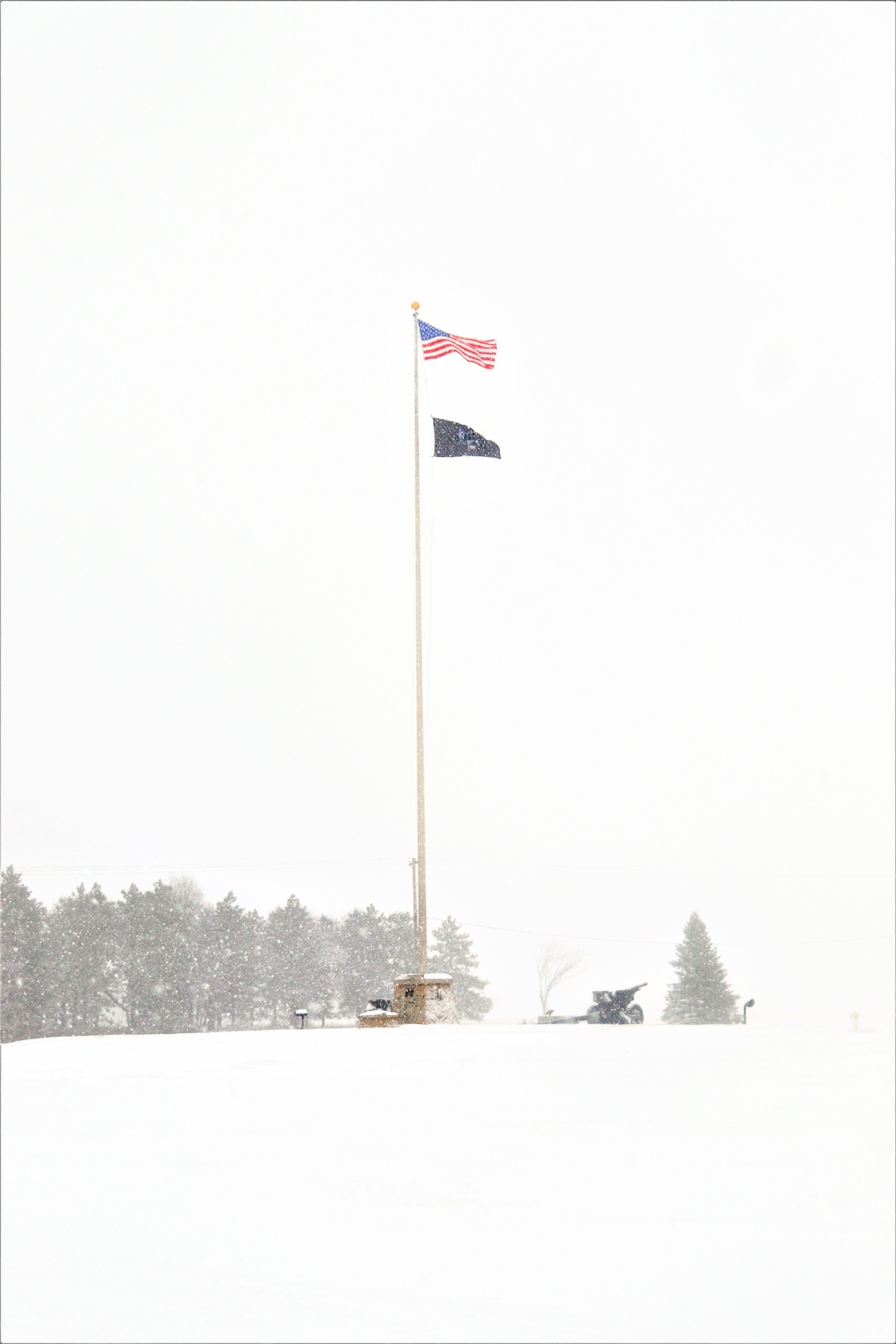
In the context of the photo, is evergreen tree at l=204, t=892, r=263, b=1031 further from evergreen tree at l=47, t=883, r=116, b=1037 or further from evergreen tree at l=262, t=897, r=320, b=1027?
evergreen tree at l=47, t=883, r=116, b=1037

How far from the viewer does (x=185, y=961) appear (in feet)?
153

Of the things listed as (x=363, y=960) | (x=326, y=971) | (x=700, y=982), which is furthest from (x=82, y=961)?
(x=700, y=982)

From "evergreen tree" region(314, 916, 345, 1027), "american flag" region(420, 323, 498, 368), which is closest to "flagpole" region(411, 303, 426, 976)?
"american flag" region(420, 323, 498, 368)

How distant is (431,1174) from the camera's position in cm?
477

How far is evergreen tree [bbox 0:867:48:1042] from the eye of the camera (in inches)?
1347

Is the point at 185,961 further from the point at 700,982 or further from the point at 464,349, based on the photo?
Answer: the point at 464,349

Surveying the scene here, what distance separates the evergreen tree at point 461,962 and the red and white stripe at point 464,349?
54.8m

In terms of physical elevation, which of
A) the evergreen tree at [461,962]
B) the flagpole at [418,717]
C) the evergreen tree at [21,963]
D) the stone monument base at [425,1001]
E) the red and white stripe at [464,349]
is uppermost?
the red and white stripe at [464,349]

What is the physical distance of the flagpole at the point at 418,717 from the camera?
12.5m

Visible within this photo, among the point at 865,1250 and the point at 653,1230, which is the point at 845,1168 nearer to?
the point at 865,1250

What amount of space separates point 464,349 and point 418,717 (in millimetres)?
6394

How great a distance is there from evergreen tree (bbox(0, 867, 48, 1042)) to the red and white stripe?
85.4 ft

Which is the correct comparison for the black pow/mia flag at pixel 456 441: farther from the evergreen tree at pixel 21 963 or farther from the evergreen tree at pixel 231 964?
the evergreen tree at pixel 231 964

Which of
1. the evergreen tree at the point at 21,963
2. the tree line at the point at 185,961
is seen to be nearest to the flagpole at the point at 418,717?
the tree line at the point at 185,961
